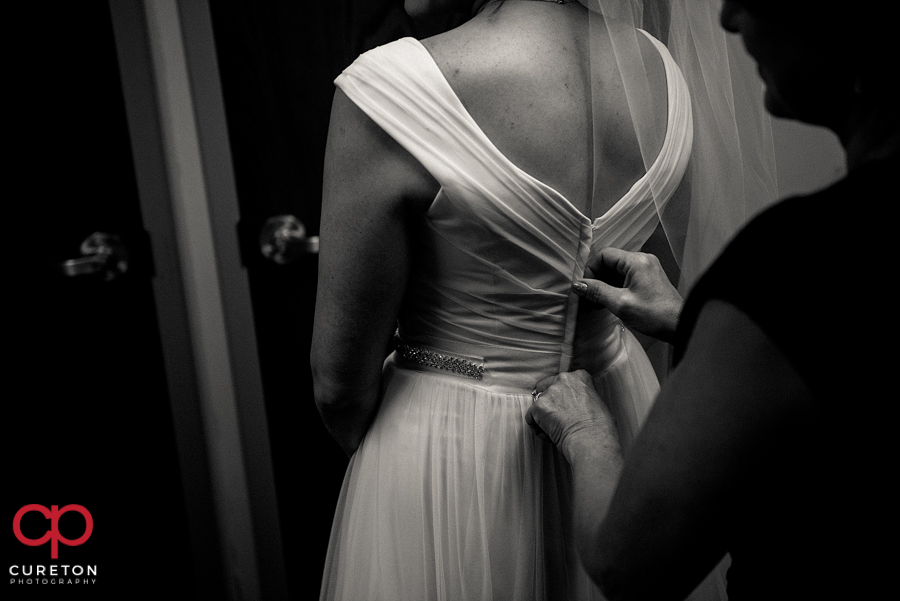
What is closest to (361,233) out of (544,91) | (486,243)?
(486,243)

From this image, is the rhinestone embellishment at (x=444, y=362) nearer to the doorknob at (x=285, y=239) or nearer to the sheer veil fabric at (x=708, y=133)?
the sheer veil fabric at (x=708, y=133)

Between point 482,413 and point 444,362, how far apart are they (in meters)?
0.08

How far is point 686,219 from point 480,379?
34cm

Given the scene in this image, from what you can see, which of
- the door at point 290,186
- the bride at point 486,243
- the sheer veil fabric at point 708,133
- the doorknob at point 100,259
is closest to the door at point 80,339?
the doorknob at point 100,259

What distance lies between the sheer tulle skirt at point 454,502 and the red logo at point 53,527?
0.91 m

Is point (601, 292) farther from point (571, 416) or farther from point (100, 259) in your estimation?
point (100, 259)

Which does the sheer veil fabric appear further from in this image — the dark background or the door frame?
the door frame

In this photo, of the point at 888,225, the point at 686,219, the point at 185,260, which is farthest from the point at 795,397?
the point at 185,260

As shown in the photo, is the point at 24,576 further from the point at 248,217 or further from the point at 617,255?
the point at 617,255

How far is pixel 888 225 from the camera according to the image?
0.45 metres

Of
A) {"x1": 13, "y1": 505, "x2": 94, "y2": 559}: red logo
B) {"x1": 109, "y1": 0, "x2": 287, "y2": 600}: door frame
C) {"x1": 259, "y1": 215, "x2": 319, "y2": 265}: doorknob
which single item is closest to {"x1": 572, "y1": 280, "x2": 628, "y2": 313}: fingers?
{"x1": 259, "y1": 215, "x2": 319, "y2": 265}: doorknob

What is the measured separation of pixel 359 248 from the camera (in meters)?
0.83

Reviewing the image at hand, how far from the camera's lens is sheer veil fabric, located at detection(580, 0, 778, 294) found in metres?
0.90

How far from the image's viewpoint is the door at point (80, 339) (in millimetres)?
1463
